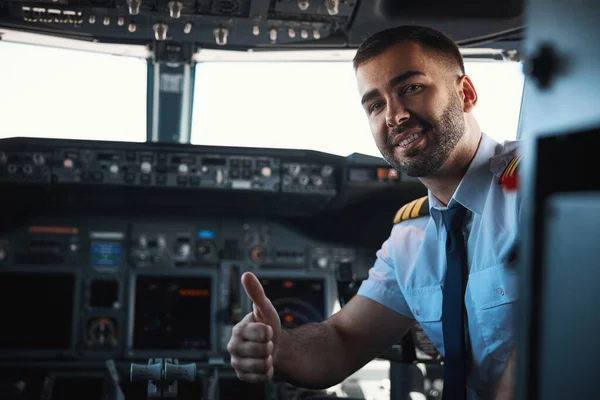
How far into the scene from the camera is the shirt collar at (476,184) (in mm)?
1532

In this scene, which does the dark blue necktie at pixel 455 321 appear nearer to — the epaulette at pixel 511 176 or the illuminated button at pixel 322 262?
the epaulette at pixel 511 176

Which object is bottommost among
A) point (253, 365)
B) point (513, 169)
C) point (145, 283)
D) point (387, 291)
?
point (145, 283)

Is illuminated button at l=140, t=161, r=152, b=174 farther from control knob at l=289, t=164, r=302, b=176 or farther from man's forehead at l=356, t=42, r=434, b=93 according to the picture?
man's forehead at l=356, t=42, r=434, b=93

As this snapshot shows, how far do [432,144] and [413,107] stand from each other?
0.11m

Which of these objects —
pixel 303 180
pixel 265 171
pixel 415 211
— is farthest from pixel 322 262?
pixel 415 211

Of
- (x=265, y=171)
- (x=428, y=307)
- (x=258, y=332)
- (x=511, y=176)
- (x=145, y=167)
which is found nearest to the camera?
(x=258, y=332)

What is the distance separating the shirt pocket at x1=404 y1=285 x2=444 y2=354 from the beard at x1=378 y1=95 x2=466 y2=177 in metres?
0.33

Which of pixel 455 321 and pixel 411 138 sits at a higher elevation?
pixel 411 138

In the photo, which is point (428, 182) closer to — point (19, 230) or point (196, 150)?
point (196, 150)

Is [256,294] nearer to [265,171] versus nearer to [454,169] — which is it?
[454,169]

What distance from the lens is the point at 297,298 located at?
11.7 ft

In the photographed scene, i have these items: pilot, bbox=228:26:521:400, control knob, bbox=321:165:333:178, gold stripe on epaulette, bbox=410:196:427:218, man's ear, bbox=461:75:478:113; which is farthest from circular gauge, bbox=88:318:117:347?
man's ear, bbox=461:75:478:113

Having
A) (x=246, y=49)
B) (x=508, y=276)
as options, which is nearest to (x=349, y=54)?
(x=246, y=49)

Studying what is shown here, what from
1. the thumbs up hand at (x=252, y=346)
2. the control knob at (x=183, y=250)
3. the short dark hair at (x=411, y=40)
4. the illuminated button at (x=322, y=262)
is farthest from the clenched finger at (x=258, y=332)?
the illuminated button at (x=322, y=262)
